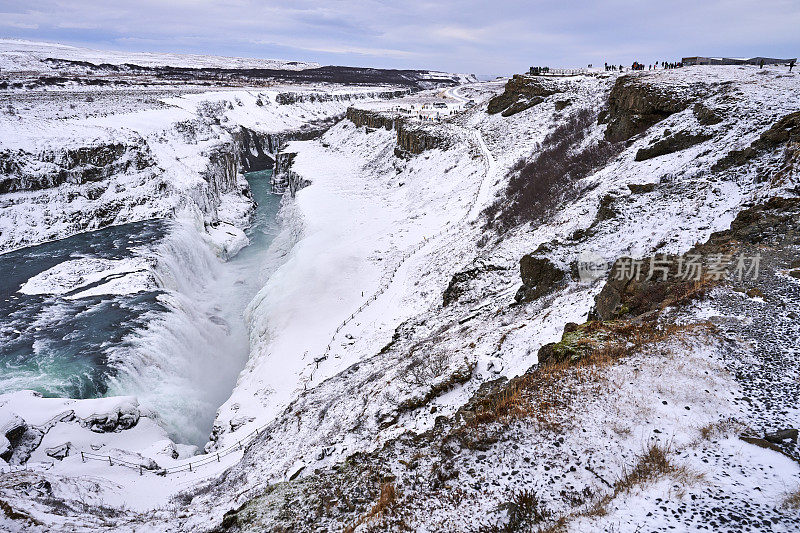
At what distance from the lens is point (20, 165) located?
3212 centimetres

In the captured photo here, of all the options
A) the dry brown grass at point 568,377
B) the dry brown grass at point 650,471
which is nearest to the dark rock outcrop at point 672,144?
the dry brown grass at point 568,377

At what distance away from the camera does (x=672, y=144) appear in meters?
18.1

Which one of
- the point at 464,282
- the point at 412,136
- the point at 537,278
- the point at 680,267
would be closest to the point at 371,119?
the point at 412,136

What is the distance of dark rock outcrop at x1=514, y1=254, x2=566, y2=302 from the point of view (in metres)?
13.9

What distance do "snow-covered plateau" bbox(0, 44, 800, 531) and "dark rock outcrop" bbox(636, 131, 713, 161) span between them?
0.33ft

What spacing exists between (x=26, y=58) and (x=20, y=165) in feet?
408

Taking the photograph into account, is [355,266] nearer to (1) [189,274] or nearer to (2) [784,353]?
(1) [189,274]

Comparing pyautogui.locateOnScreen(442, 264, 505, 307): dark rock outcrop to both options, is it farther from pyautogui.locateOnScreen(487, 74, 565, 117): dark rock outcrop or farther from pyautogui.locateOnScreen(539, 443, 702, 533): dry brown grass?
pyautogui.locateOnScreen(487, 74, 565, 117): dark rock outcrop

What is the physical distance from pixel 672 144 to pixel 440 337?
46.8ft

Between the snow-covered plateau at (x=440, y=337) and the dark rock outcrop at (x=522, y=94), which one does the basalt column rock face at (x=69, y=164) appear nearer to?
the snow-covered plateau at (x=440, y=337)

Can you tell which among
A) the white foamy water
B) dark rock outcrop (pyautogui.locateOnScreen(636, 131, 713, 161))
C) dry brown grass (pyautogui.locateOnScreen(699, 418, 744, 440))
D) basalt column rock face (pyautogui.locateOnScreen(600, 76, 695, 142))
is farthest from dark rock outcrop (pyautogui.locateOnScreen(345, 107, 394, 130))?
dry brown grass (pyautogui.locateOnScreen(699, 418, 744, 440))

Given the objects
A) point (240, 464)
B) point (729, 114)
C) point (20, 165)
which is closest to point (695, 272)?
point (729, 114)

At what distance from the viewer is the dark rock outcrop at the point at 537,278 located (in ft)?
45.5

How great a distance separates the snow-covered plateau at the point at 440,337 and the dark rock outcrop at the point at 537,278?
0.12 meters
